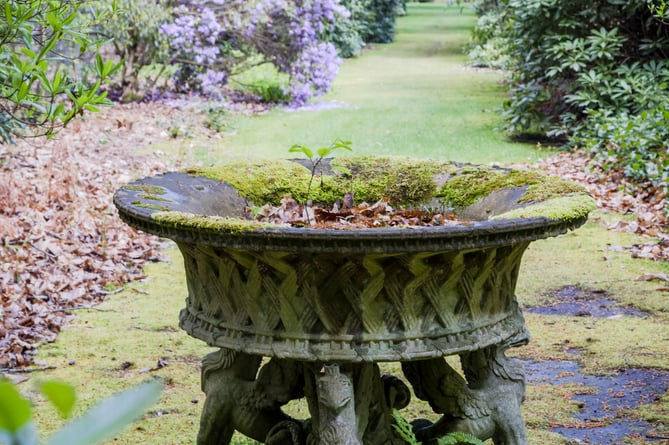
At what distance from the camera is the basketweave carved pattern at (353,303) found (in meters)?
2.48

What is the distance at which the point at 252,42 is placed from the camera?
1386cm

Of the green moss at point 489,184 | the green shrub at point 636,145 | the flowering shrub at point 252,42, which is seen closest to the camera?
the green moss at point 489,184

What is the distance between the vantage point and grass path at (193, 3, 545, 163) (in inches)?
400

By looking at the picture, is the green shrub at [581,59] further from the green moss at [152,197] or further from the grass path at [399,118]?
the green moss at [152,197]

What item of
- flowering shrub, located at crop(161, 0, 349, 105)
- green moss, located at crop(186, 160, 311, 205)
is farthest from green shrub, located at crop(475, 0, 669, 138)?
green moss, located at crop(186, 160, 311, 205)

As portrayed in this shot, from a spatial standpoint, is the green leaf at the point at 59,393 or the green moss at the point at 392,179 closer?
the green leaf at the point at 59,393

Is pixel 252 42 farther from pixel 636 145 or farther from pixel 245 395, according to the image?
pixel 245 395

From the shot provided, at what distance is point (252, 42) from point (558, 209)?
11.8 meters

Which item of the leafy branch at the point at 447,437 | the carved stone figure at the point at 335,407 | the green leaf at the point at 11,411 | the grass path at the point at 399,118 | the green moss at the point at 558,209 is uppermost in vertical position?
the green leaf at the point at 11,411

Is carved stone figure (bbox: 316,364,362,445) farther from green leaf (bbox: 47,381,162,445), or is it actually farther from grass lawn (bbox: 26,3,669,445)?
green leaf (bbox: 47,381,162,445)

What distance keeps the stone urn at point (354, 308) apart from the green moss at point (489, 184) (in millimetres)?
11

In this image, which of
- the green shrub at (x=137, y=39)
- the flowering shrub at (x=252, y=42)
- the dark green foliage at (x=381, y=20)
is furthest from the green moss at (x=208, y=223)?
the dark green foliage at (x=381, y=20)

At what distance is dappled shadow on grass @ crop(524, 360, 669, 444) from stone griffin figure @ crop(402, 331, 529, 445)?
814mm

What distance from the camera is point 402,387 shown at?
3.14 meters
